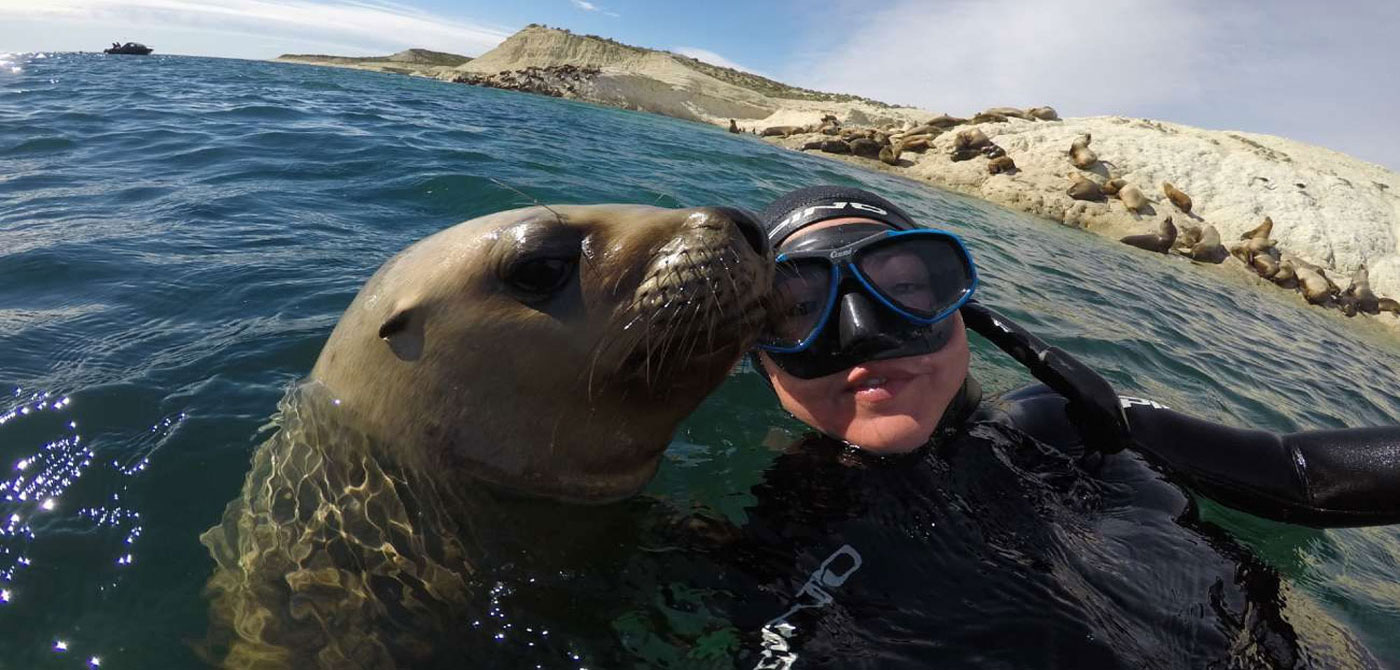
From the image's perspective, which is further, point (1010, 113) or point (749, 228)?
point (1010, 113)

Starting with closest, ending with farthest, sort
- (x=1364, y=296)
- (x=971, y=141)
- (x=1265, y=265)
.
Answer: (x=1364, y=296) < (x=1265, y=265) < (x=971, y=141)

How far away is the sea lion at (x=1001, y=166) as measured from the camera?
854 inches

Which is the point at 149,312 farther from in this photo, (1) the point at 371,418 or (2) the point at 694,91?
(2) the point at 694,91

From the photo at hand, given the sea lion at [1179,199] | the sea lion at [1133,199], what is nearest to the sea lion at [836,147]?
the sea lion at [1133,199]

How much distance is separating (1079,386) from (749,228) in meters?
1.56

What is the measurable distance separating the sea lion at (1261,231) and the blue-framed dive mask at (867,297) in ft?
64.5

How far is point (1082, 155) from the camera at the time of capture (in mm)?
21859

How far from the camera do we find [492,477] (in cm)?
215

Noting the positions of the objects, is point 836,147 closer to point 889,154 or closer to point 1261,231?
point 889,154

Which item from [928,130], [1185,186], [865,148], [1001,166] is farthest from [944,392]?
[928,130]

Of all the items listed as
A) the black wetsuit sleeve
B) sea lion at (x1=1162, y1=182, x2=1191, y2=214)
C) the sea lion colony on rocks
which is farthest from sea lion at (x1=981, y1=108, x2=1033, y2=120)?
the black wetsuit sleeve

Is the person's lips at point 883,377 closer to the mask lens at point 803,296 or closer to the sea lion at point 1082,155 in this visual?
the mask lens at point 803,296

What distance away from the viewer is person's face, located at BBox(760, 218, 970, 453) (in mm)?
2795

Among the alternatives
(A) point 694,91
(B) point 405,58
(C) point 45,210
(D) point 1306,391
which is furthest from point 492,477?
(B) point 405,58
